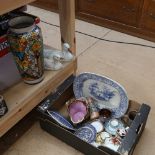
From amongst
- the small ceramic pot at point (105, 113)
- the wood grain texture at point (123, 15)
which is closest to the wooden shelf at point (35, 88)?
the small ceramic pot at point (105, 113)

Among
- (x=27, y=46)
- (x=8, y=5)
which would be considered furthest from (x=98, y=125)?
(x=8, y=5)

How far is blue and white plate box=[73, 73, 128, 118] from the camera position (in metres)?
0.94

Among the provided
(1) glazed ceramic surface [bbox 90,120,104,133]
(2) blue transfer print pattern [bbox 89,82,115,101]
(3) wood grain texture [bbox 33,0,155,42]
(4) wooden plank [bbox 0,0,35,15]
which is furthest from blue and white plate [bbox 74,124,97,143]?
(3) wood grain texture [bbox 33,0,155,42]

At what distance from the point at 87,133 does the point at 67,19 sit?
1.54 ft

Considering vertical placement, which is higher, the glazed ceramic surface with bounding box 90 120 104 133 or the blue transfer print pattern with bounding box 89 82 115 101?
the blue transfer print pattern with bounding box 89 82 115 101

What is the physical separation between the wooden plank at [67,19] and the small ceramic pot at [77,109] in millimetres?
255

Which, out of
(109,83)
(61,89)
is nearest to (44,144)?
(61,89)

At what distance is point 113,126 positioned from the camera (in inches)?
36.3

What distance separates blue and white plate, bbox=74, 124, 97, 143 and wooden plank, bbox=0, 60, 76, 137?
0.20 m

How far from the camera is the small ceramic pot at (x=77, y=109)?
3.20 ft

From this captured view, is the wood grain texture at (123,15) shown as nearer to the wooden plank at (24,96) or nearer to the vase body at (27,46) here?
the wooden plank at (24,96)

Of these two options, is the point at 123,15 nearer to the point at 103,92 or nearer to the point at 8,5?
the point at 103,92

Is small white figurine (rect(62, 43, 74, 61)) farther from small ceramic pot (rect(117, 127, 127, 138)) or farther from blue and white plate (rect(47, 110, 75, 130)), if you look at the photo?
small ceramic pot (rect(117, 127, 127, 138))

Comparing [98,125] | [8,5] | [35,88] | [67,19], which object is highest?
[8,5]
